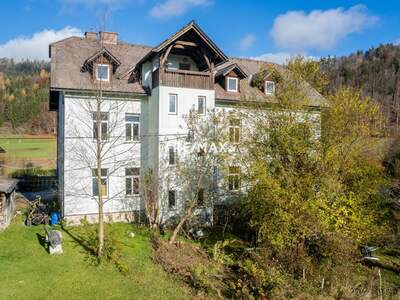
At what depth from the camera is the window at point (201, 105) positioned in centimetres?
2181

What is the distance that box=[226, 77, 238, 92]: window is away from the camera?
24.1 meters

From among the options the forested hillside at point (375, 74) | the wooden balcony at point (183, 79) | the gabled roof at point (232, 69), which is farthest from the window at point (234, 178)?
the forested hillside at point (375, 74)

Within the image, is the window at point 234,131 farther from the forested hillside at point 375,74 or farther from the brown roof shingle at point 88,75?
the forested hillside at point 375,74

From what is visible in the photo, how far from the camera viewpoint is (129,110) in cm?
2173

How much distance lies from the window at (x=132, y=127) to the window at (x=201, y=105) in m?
4.13

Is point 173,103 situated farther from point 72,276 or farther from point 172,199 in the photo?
point 72,276

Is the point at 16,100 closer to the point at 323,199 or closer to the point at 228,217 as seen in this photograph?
the point at 228,217

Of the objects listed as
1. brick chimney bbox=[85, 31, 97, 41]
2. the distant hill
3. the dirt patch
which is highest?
the distant hill

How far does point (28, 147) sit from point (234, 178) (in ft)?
162

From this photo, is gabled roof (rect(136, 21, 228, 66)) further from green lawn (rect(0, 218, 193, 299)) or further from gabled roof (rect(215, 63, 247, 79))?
green lawn (rect(0, 218, 193, 299))

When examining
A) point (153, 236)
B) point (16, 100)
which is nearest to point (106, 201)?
point (153, 236)

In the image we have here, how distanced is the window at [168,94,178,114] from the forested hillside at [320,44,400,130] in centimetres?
6601

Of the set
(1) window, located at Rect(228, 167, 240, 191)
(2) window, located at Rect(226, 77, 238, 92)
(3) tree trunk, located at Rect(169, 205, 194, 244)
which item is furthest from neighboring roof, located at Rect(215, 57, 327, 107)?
(3) tree trunk, located at Rect(169, 205, 194, 244)

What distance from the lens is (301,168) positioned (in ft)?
60.0
